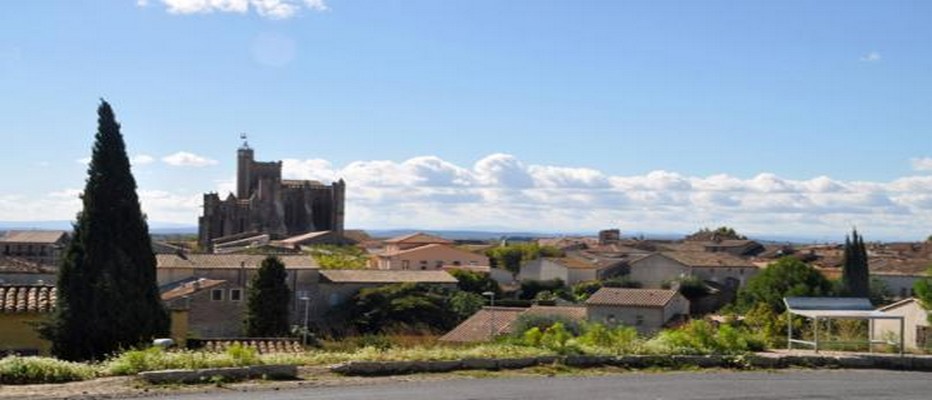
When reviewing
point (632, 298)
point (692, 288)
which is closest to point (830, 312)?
point (632, 298)

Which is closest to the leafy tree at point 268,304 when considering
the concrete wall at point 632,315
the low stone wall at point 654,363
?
the concrete wall at point 632,315

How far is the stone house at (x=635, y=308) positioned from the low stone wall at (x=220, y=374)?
144 ft

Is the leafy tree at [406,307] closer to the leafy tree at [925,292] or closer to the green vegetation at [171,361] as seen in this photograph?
the leafy tree at [925,292]

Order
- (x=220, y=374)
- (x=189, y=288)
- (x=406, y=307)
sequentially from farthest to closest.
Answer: (x=406, y=307) < (x=189, y=288) < (x=220, y=374)

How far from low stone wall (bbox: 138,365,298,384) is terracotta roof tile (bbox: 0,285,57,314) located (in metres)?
7.99

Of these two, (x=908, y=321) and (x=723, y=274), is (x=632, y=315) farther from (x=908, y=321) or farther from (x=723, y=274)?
(x=723, y=274)

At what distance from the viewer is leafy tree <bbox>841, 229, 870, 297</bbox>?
7275 cm

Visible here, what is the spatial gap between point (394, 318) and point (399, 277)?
29.4 feet

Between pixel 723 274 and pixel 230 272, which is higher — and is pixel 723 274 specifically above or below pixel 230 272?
below

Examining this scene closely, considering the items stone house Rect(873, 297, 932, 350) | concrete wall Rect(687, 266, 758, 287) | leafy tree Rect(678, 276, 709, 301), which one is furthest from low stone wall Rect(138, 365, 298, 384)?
concrete wall Rect(687, 266, 758, 287)

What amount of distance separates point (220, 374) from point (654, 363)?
23.7ft

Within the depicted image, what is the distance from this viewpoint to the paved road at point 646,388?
43.6ft

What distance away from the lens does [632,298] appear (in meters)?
59.8

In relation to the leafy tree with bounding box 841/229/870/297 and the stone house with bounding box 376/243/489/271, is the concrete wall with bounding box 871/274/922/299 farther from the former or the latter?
the stone house with bounding box 376/243/489/271
